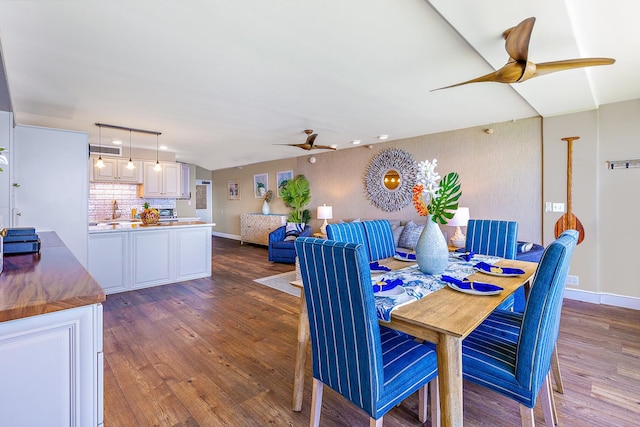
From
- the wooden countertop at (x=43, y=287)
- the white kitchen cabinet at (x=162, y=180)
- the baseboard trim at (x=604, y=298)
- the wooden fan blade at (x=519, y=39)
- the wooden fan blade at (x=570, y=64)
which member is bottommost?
the baseboard trim at (x=604, y=298)

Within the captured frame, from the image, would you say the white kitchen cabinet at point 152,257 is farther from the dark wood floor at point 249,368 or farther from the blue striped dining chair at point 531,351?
the blue striped dining chair at point 531,351

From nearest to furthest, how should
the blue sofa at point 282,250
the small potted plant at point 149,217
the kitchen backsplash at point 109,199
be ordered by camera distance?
1. the small potted plant at point 149,217
2. the blue sofa at point 282,250
3. the kitchen backsplash at point 109,199

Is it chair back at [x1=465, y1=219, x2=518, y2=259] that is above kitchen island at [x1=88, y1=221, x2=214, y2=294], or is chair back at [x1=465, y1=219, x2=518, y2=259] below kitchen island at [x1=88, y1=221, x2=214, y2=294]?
above

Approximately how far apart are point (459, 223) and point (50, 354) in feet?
14.1

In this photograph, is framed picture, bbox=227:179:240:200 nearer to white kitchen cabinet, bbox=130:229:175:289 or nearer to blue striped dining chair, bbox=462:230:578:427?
white kitchen cabinet, bbox=130:229:175:289

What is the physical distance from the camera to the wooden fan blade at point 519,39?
167 centimetres

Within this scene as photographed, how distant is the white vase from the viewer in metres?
1.87

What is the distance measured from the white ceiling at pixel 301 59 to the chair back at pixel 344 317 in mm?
1482

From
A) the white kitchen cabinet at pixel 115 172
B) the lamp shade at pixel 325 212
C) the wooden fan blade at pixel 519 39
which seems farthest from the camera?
the lamp shade at pixel 325 212

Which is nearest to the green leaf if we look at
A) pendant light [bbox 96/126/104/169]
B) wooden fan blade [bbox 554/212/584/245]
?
wooden fan blade [bbox 554/212/584/245]

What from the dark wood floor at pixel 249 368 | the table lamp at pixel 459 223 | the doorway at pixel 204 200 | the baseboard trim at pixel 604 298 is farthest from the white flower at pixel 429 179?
the doorway at pixel 204 200

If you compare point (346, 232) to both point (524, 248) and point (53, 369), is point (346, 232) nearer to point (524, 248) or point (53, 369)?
point (53, 369)

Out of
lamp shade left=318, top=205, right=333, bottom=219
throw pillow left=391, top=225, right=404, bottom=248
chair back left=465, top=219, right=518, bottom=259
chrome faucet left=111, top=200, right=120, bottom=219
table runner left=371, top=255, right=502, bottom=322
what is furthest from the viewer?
chrome faucet left=111, top=200, right=120, bottom=219

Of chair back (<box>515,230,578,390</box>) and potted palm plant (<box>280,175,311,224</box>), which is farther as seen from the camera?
potted palm plant (<box>280,175,311,224</box>)
